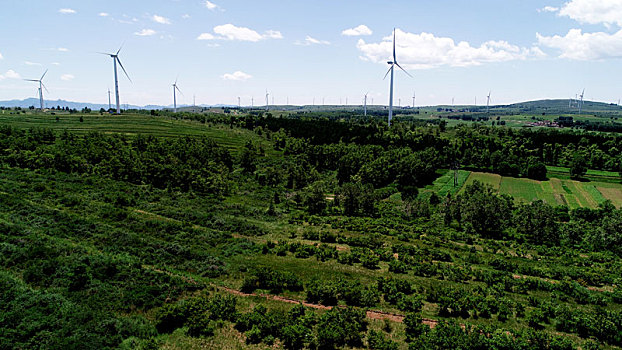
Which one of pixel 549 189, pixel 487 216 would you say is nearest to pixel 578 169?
pixel 549 189

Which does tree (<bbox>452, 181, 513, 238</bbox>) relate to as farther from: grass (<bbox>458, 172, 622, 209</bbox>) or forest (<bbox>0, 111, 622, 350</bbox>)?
grass (<bbox>458, 172, 622, 209</bbox>)

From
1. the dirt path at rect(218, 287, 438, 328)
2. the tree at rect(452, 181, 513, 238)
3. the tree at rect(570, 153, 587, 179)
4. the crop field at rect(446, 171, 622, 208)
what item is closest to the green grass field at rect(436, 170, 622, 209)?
the crop field at rect(446, 171, 622, 208)

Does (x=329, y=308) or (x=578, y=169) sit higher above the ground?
(x=578, y=169)

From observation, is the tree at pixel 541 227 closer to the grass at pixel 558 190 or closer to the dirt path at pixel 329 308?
the grass at pixel 558 190

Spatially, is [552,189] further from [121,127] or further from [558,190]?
[121,127]

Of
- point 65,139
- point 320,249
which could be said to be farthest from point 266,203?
point 65,139

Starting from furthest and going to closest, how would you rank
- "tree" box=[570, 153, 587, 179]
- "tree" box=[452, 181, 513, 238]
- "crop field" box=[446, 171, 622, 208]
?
"tree" box=[570, 153, 587, 179] < "crop field" box=[446, 171, 622, 208] < "tree" box=[452, 181, 513, 238]

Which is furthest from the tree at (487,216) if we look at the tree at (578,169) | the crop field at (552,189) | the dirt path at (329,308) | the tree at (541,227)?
the tree at (578,169)

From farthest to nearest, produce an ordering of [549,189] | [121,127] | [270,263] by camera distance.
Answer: [121,127]
[549,189]
[270,263]
